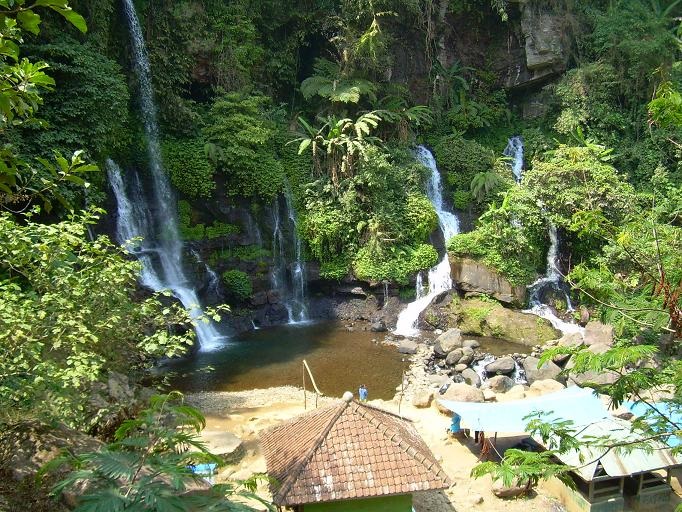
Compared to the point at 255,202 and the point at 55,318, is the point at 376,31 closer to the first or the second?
the point at 255,202

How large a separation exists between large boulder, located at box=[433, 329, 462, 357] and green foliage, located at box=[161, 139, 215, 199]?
8.82 metres

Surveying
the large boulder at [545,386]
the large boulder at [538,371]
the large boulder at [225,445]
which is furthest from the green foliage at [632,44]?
the large boulder at [225,445]

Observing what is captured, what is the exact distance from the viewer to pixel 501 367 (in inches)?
568

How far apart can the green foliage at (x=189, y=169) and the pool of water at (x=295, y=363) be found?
201 inches

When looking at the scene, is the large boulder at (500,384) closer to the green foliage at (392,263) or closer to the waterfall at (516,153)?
the green foliage at (392,263)

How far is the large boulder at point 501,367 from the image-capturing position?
47.3 feet

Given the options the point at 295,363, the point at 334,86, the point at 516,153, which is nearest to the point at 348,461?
the point at 295,363

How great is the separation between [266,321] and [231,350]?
261 centimetres

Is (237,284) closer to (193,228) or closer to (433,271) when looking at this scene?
(193,228)

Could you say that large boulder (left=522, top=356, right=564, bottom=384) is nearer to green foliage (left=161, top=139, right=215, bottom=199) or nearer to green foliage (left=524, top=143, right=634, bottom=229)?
green foliage (left=524, top=143, right=634, bottom=229)

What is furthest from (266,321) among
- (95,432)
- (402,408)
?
(95,432)

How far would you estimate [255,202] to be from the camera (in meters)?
18.6

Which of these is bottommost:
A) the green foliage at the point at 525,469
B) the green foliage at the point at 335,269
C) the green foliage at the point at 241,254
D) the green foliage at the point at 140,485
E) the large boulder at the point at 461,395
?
the large boulder at the point at 461,395

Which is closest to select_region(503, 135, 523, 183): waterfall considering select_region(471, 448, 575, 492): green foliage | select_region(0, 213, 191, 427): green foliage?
select_region(0, 213, 191, 427): green foliage
